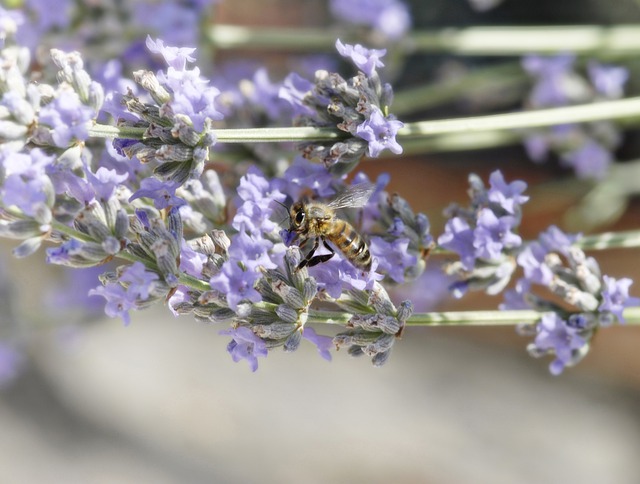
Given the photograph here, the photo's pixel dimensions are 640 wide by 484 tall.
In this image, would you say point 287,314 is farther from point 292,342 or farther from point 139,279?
point 139,279

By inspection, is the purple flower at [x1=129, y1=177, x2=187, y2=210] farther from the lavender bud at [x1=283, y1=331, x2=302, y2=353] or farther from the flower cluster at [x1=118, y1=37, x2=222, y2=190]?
the lavender bud at [x1=283, y1=331, x2=302, y2=353]

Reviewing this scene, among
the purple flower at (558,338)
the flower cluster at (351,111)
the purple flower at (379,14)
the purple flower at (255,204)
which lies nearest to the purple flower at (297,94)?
the flower cluster at (351,111)

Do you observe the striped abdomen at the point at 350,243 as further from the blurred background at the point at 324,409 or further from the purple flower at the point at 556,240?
the blurred background at the point at 324,409

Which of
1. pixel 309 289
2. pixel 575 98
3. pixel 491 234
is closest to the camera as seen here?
pixel 309 289

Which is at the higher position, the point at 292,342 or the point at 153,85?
the point at 153,85

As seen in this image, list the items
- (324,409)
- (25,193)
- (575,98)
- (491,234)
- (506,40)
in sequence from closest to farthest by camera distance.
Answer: (25,193)
(491,234)
(506,40)
(575,98)
(324,409)

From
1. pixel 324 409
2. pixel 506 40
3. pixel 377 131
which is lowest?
pixel 377 131

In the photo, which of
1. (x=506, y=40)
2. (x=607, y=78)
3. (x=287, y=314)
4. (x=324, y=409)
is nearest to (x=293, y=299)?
(x=287, y=314)

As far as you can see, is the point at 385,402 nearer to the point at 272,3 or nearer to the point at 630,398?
the point at 630,398

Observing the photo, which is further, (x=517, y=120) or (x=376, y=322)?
(x=517, y=120)
